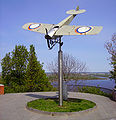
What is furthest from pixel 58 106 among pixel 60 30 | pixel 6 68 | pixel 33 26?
pixel 6 68

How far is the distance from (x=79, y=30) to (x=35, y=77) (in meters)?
10.7

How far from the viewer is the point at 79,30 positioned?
8414 mm

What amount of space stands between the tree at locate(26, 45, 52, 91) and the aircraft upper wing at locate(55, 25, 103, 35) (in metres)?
9.77

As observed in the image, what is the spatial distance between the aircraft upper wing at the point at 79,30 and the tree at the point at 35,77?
32.1 feet

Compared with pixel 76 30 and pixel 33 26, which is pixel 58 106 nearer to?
pixel 76 30

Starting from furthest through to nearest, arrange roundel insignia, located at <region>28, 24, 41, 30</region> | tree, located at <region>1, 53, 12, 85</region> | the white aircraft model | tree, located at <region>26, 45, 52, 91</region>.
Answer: tree, located at <region>1, 53, 12, 85</region> → tree, located at <region>26, 45, 52, 91</region> → roundel insignia, located at <region>28, 24, 41, 30</region> → the white aircraft model

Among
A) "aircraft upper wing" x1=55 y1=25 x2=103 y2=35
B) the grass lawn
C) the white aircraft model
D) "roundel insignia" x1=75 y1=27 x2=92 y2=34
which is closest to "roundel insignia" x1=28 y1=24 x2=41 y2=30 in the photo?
the white aircraft model

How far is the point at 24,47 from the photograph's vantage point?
19234 mm

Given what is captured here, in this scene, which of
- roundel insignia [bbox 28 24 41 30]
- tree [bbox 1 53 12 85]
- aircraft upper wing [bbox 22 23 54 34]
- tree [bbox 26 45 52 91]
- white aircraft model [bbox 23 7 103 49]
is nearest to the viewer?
white aircraft model [bbox 23 7 103 49]

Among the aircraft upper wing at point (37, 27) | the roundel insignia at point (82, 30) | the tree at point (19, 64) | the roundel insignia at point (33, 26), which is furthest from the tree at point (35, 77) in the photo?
the roundel insignia at point (82, 30)

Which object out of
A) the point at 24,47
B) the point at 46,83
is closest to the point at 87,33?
the point at 46,83

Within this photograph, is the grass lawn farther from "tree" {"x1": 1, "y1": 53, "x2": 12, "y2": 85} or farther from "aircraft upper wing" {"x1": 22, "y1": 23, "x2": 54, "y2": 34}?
"tree" {"x1": 1, "y1": 53, "x2": 12, "y2": 85}

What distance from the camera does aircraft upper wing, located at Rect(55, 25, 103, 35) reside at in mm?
7980

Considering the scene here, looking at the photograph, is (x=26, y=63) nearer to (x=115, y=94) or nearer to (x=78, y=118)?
(x=115, y=94)
